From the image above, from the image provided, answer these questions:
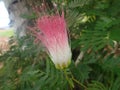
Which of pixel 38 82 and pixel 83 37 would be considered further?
pixel 38 82

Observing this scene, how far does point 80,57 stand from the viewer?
147 centimetres

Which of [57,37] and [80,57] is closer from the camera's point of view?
[57,37]

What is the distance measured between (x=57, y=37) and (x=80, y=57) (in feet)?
1.15

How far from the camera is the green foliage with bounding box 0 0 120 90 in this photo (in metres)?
1.18

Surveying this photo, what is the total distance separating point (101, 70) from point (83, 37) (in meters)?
0.26

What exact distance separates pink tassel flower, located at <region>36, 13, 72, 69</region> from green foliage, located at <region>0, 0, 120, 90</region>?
0.17 feet

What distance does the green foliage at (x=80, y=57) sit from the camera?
46.3 inches

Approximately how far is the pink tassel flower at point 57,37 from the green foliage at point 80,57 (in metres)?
0.05

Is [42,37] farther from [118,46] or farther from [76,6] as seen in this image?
[118,46]

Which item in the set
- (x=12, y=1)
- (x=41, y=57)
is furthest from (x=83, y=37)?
(x=12, y=1)

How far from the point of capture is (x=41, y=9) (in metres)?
1.26

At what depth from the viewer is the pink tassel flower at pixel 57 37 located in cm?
114

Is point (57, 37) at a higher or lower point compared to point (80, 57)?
higher

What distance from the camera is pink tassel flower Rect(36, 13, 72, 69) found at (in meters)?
1.14
